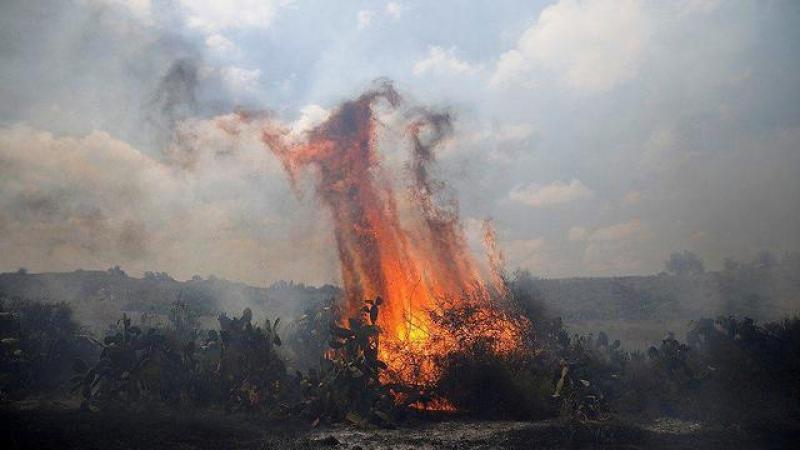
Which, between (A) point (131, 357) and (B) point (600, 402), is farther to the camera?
(A) point (131, 357)

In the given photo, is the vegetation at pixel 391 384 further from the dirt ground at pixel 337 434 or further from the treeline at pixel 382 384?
the dirt ground at pixel 337 434

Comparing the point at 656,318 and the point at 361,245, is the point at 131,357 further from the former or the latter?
the point at 656,318

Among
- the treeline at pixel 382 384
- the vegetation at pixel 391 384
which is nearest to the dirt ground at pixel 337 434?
the vegetation at pixel 391 384

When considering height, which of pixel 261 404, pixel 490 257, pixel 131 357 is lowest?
pixel 261 404

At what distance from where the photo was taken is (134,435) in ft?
37.1

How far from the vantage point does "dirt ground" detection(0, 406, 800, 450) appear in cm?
1093

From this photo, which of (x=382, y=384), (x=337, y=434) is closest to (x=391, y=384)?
(x=382, y=384)

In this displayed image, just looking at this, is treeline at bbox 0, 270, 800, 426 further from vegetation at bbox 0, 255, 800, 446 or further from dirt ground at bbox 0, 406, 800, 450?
dirt ground at bbox 0, 406, 800, 450

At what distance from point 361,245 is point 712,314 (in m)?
49.3

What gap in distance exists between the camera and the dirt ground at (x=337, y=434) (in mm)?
10930

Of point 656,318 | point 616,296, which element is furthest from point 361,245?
point 616,296

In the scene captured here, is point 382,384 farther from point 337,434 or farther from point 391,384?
point 337,434

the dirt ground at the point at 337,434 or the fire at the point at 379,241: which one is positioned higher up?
the fire at the point at 379,241

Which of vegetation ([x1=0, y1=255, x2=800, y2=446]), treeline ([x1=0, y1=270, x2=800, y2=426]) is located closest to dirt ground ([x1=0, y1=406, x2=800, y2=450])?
vegetation ([x1=0, y1=255, x2=800, y2=446])
